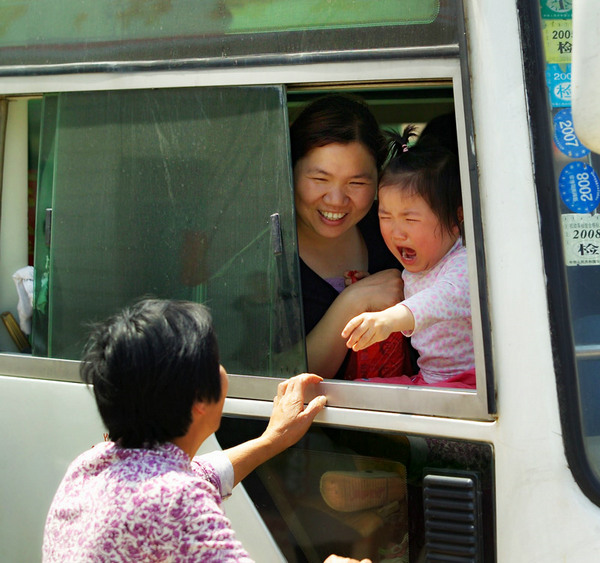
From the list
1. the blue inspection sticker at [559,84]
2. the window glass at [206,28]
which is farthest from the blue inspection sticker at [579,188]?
the window glass at [206,28]

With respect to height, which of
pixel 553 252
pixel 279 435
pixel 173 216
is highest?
pixel 173 216

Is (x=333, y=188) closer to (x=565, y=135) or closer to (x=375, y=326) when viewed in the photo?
(x=375, y=326)

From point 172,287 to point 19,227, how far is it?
762 mm

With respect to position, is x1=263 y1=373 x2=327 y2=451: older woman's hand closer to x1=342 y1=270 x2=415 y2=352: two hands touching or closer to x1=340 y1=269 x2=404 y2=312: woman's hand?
x1=342 y1=270 x2=415 y2=352: two hands touching

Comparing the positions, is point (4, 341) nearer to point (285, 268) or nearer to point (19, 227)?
point (19, 227)

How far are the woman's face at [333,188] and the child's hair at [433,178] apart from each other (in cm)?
11

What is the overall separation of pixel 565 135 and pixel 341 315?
33.5 inches

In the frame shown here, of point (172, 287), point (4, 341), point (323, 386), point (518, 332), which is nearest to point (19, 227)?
point (4, 341)

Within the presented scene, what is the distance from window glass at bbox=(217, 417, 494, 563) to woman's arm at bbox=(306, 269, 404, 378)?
0.28 m

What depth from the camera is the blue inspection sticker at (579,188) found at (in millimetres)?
1864

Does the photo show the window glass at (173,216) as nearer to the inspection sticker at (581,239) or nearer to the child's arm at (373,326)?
the child's arm at (373,326)

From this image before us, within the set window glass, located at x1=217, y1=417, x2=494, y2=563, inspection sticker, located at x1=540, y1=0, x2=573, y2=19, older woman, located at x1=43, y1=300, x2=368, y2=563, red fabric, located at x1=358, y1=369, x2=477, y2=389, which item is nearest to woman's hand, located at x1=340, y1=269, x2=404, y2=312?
red fabric, located at x1=358, y1=369, x2=477, y2=389

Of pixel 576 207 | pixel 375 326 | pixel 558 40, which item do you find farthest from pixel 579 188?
pixel 375 326

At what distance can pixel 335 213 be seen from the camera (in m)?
2.60
